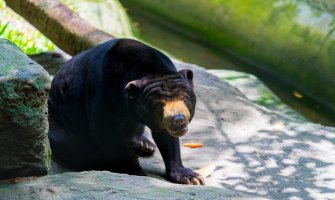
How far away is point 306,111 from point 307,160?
10.9 feet

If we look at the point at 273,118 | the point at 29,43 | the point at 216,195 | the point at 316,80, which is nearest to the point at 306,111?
the point at 316,80

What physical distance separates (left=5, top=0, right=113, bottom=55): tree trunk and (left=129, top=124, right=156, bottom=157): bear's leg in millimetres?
1609

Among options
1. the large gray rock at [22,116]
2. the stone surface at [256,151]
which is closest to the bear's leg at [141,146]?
the stone surface at [256,151]

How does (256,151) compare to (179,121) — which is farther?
(256,151)

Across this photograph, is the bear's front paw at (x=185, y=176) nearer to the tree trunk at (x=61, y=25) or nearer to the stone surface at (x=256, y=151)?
the stone surface at (x=256, y=151)

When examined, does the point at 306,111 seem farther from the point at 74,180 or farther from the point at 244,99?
the point at 74,180

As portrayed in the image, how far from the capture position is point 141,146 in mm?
5445

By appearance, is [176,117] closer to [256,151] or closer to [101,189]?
[101,189]

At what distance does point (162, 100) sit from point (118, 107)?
43cm

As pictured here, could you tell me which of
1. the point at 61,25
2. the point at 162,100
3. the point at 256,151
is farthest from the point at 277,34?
the point at 162,100

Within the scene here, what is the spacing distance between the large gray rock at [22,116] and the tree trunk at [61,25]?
328cm

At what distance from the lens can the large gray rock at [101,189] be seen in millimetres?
3426

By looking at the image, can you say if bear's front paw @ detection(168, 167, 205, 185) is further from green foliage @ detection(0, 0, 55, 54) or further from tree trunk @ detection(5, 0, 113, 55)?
green foliage @ detection(0, 0, 55, 54)

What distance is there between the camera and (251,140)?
5.86m
